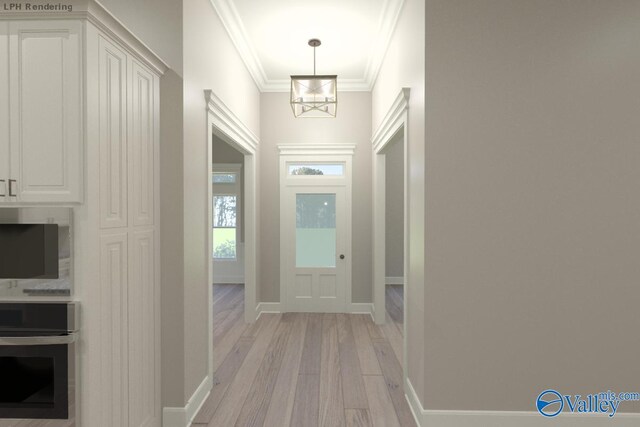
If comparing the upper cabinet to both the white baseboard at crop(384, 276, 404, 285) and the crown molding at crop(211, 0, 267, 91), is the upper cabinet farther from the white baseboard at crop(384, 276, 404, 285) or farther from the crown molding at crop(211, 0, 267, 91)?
the white baseboard at crop(384, 276, 404, 285)

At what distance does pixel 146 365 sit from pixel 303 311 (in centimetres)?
334

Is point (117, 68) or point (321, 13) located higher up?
point (321, 13)

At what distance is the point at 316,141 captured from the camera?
552 centimetres

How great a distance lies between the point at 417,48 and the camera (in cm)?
275

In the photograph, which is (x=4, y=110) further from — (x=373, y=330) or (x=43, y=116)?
(x=373, y=330)

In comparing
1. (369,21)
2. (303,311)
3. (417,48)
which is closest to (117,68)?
(417,48)

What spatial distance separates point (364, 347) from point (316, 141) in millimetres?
2887

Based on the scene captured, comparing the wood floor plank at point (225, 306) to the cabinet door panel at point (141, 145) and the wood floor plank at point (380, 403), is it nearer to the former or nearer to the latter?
the wood floor plank at point (380, 403)

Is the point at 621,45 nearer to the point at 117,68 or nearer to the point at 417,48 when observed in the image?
the point at 417,48

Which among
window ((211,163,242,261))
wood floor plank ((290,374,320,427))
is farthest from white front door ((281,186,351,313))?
window ((211,163,242,261))

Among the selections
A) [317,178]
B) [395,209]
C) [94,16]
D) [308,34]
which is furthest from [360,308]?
[94,16]

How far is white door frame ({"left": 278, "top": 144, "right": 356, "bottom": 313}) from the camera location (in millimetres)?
5484

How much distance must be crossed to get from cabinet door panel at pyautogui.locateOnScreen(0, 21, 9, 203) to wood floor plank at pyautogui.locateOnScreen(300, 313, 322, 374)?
2701 millimetres

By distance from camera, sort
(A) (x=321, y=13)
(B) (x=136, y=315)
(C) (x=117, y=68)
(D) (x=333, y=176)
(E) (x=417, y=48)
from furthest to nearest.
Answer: (D) (x=333, y=176) < (A) (x=321, y=13) < (E) (x=417, y=48) < (B) (x=136, y=315) < (C) (x=117, y=68)
